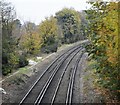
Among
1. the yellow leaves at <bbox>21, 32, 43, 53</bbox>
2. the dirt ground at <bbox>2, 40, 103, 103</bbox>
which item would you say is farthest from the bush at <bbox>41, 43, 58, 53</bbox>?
the dirt ground at <bbox>2, 40, 103, 103</bbox>

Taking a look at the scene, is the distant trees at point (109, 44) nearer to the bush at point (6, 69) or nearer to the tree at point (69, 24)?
the bush at point (6, 69)

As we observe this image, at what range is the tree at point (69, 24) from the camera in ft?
247

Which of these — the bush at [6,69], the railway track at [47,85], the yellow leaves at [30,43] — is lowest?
the railway track at [47,85]

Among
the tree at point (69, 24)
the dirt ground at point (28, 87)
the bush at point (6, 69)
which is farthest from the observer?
the tree at point (69, 24)

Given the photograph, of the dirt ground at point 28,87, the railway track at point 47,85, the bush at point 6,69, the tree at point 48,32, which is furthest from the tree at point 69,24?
the bush at point 6,69

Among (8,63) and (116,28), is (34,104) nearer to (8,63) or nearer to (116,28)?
(116,28)

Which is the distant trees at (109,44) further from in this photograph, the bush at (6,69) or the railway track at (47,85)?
the bush at (6,69)

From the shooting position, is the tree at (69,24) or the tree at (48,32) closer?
the tree at (48,32)

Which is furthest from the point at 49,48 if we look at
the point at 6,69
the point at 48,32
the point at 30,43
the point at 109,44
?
the point at 109,44

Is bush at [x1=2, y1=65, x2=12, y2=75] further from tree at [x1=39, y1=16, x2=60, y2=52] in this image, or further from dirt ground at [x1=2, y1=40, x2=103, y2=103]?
tree at [x1=39, y1=16, x2=60, y2=52]

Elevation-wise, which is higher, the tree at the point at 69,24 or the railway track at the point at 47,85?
the tree at the point at 69,24

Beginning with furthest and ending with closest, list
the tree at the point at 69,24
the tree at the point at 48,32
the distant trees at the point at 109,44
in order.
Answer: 1. the tree at the point at 69,24
2. the tree at the point at 48,32
3. the distant trees at the point at 109,44

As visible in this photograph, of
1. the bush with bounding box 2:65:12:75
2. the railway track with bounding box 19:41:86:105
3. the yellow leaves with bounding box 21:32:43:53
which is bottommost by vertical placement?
the railway track with bounding box 19:41:86:105

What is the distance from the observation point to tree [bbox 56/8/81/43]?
75.4 meters
